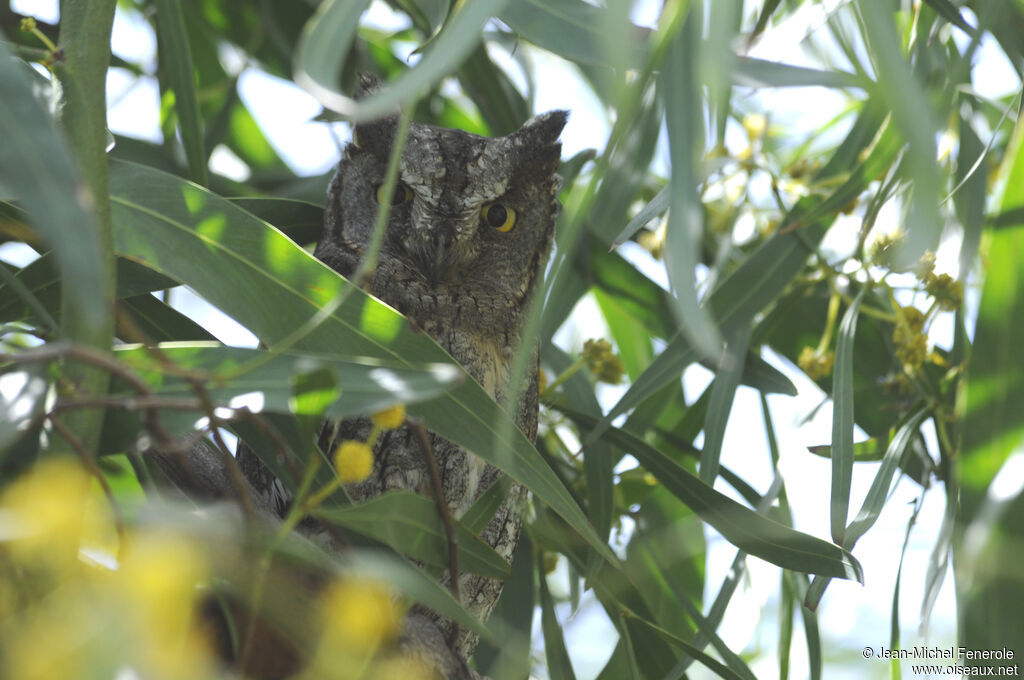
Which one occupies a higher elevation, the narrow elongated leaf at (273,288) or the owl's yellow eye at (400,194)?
the owl's yellow eye at (400,194)

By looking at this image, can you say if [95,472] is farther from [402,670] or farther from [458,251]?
[458,251]

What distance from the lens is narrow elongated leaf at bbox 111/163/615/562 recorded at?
3.43 feet

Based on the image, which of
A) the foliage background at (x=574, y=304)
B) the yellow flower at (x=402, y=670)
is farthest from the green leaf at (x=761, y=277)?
the yellow flower at (x=402, y=670)

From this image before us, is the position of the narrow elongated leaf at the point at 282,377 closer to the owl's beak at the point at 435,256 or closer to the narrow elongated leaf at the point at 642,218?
the narrow elongated leaf at the point at 642,218

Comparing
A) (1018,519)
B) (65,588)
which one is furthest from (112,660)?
(1018,519)

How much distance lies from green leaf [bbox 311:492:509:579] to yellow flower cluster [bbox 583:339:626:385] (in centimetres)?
77

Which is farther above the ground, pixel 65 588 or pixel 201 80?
pixel 201 80

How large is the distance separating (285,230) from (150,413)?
123 centimetres

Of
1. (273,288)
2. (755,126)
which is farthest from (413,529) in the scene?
(755,126)

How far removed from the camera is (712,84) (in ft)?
2.49

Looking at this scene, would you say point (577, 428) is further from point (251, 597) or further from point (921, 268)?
point (251, 597)

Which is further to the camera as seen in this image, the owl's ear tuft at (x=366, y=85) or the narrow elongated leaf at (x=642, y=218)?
the owl's ear tuft at (x=366, y=85)

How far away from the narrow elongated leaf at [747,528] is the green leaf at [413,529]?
0.38 m

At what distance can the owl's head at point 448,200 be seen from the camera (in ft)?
6.42
